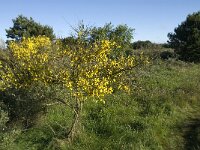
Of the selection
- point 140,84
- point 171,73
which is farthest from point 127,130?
point 171,73

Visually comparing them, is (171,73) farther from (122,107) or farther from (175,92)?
(122,107)

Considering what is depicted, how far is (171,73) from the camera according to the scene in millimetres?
21203

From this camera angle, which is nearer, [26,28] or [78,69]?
[78,69]

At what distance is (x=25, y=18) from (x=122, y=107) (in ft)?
106

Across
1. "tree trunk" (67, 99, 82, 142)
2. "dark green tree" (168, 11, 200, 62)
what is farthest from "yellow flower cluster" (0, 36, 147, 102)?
"dark green tree" (168, 11, 200, 62)

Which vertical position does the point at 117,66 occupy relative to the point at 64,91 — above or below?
above

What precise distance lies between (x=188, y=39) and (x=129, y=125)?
2198cm

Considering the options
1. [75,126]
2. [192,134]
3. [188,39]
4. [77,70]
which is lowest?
[192,134]

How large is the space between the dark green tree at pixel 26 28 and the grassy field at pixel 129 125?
28.5 meters

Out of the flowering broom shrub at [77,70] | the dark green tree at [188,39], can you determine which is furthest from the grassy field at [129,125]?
the dark green tree at [188,39]

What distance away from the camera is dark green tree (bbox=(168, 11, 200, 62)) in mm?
31766

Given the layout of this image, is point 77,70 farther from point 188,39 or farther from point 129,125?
point 188,39

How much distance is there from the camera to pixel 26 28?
141 feet

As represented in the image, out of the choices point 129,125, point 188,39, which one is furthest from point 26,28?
point 129,125
